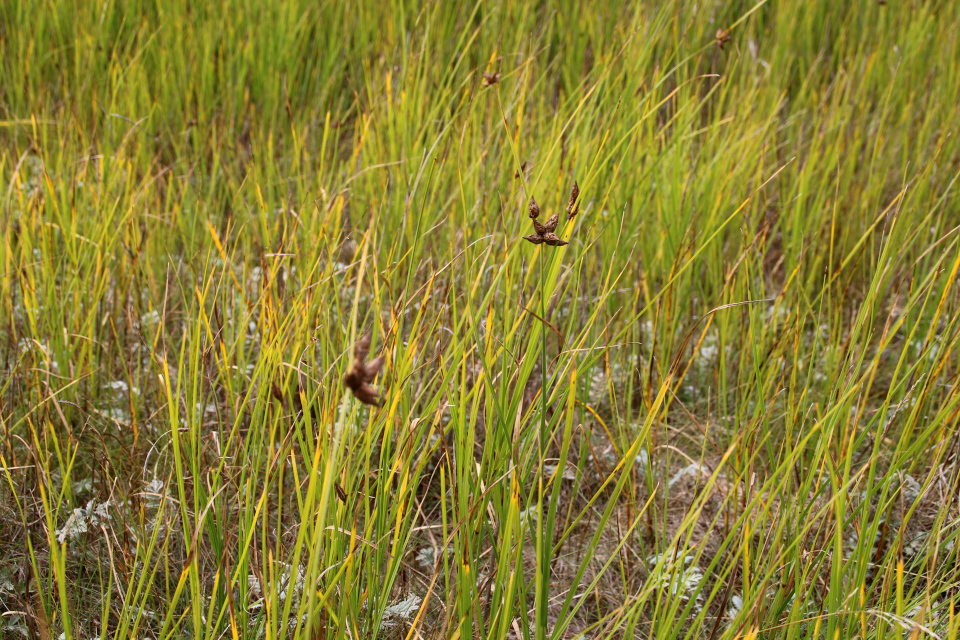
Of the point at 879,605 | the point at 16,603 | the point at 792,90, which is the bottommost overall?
the point at 16,603

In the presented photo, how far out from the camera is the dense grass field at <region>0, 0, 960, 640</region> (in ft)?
3.23

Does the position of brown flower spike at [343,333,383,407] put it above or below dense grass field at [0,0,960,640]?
above

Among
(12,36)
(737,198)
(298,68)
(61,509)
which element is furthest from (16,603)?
(12,36)

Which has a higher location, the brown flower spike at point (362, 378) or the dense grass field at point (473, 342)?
the brown flower spike at point (362, 378)

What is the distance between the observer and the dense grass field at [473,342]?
98 cm

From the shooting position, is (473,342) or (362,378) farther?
(473,342)

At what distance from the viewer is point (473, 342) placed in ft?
3.93

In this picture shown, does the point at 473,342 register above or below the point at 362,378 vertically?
below

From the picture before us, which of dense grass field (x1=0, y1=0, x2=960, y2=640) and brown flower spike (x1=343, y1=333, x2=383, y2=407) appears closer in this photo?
brown flower spike (x1=343, y1=333, x2=383, y2=407)

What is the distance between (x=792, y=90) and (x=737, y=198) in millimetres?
1604

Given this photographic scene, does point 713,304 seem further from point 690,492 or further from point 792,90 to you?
point 792,90

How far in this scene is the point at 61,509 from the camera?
129 centimetres

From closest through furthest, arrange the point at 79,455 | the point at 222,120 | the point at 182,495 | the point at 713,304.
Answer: the point at 182,495, the point at 79,455, the point at 713,304, the point at 222,120

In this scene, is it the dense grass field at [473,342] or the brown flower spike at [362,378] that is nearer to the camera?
the brown flower spike at [362,378]
